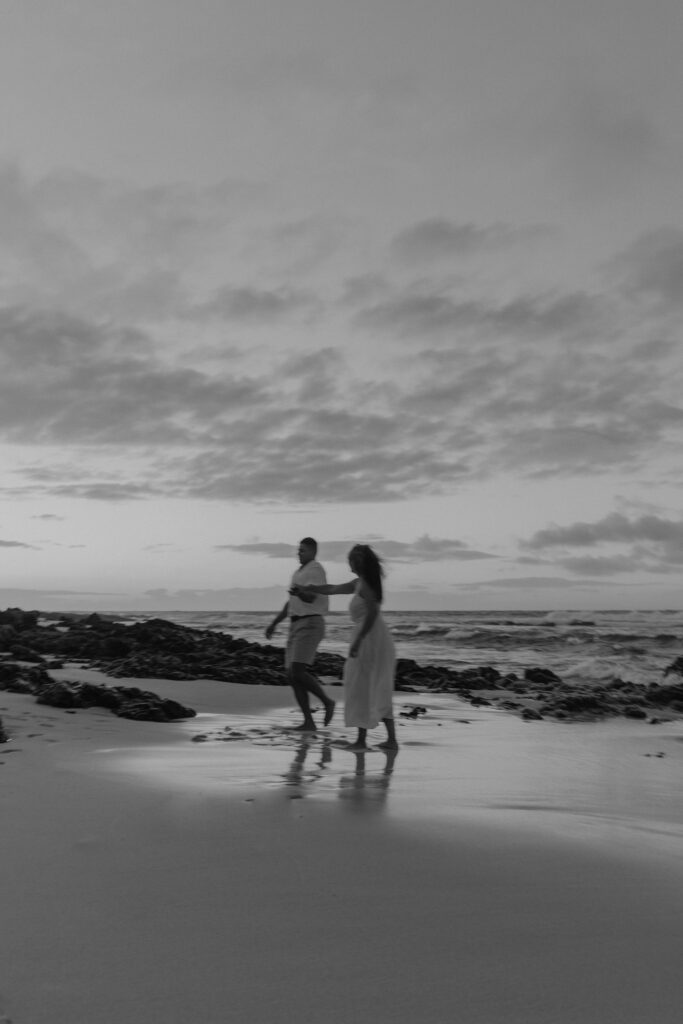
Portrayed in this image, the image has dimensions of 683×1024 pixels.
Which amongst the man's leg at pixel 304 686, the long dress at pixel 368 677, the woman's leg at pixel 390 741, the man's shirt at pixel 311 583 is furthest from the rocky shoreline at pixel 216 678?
the woman's leg at pixel 390 741

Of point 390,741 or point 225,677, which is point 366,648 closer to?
point 390,741

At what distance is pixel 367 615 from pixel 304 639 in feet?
4.90

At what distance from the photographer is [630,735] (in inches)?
364

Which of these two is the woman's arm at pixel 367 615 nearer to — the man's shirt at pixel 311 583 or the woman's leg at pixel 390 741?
the woman's leg at pixel 390 741

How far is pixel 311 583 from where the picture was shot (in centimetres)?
915

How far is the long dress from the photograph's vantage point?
7.66 meters

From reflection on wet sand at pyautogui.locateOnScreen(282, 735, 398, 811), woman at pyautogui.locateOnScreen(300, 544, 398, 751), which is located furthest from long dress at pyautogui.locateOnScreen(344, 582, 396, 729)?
reflection on wet sand at pyautogui.locateOnScreen(282, 735, 398, 811)

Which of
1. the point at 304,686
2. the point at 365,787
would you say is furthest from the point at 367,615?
the point at 365,787

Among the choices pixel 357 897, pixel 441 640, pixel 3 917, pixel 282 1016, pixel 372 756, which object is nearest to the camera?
pixel 282 1016

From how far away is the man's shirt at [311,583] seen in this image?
9148 mm

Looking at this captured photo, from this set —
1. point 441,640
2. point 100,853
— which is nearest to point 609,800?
point 100,853

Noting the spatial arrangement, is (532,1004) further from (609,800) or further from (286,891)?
(609,800)

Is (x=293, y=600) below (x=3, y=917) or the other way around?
the other way around

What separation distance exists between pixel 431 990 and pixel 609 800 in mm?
3326
